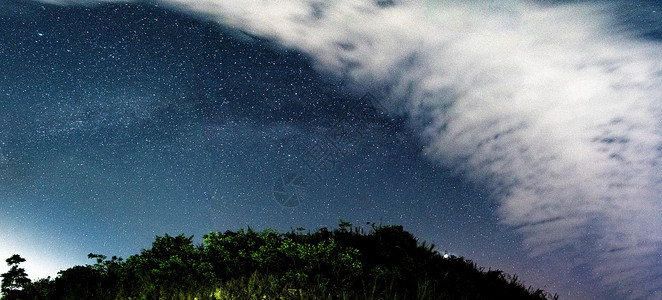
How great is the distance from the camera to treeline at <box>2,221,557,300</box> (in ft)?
21.2

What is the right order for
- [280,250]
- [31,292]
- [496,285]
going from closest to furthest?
[31,292] < [280,250] < [496,285]

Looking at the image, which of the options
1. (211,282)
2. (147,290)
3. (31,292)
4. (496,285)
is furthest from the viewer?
(496,285)

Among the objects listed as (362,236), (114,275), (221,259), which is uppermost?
(362,236)

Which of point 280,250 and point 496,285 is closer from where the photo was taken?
→ point 280,250

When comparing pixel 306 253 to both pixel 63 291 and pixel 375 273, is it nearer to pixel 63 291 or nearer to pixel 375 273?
pixel 375 273

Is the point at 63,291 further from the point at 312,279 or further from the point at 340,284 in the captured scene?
the point at 340,284

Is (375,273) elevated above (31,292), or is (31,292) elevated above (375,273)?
(375,273)

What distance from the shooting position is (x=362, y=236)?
10250mm

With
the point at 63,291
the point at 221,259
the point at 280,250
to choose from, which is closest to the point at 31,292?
the point at 63,291

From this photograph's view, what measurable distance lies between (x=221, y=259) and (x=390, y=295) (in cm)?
374

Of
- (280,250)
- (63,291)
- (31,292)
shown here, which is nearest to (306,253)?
(280,250)

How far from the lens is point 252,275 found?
686 centimetres

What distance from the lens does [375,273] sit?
766 centimetres

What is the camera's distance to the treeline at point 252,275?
6.46 meters
